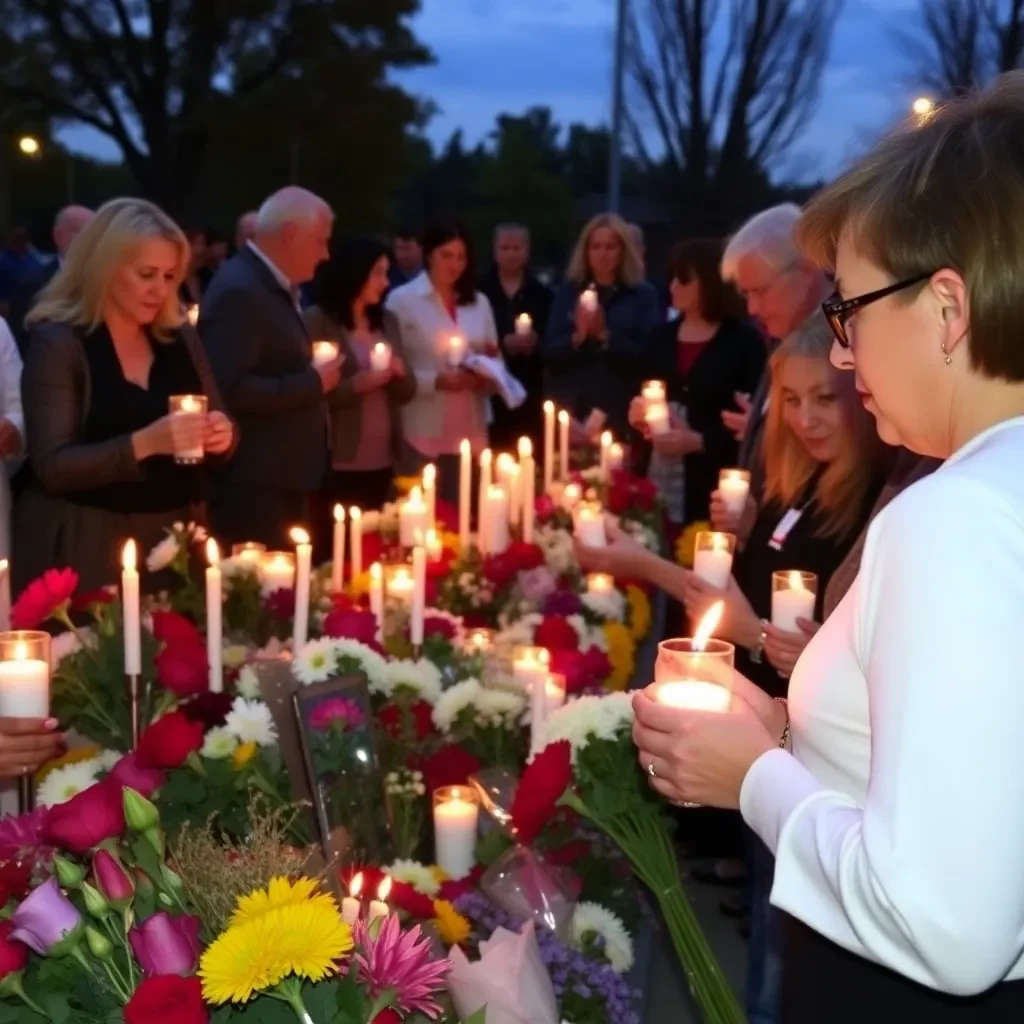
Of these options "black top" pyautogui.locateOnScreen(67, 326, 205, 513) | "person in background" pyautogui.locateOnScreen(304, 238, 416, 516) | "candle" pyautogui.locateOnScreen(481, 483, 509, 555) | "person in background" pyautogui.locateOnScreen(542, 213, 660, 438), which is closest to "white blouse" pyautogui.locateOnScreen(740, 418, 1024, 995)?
"candle" pyautogui.locateOnScreen(481, 483, 509, 555)

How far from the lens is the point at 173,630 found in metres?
2.49

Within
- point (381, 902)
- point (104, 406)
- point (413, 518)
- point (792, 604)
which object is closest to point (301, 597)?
point (792, 604)

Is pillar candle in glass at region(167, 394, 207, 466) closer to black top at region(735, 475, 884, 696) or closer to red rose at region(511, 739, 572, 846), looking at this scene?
black top at region(735, 475, 884, 696)

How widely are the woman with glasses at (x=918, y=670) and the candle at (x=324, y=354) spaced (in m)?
3.88

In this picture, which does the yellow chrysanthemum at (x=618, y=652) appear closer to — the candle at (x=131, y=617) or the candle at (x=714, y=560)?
the candle at (x=714, y=560)

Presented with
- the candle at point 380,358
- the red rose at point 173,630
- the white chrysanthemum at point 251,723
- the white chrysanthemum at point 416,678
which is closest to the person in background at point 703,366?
the candle at point 380,358

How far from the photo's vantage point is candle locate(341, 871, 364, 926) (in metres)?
1.60

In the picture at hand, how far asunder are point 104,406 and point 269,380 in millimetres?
1229

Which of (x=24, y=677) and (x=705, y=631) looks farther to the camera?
(x=24, y=677)

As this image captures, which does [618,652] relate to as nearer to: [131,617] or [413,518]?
[413,518]

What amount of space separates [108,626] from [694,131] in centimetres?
1504

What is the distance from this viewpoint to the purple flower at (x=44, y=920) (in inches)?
51.5

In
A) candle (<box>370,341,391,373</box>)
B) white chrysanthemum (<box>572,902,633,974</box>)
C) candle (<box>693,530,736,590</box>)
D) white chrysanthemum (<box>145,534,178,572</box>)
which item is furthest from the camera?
candle (<box>370,341,391,373</box>)

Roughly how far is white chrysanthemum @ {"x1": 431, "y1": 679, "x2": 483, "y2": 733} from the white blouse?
1.37m
